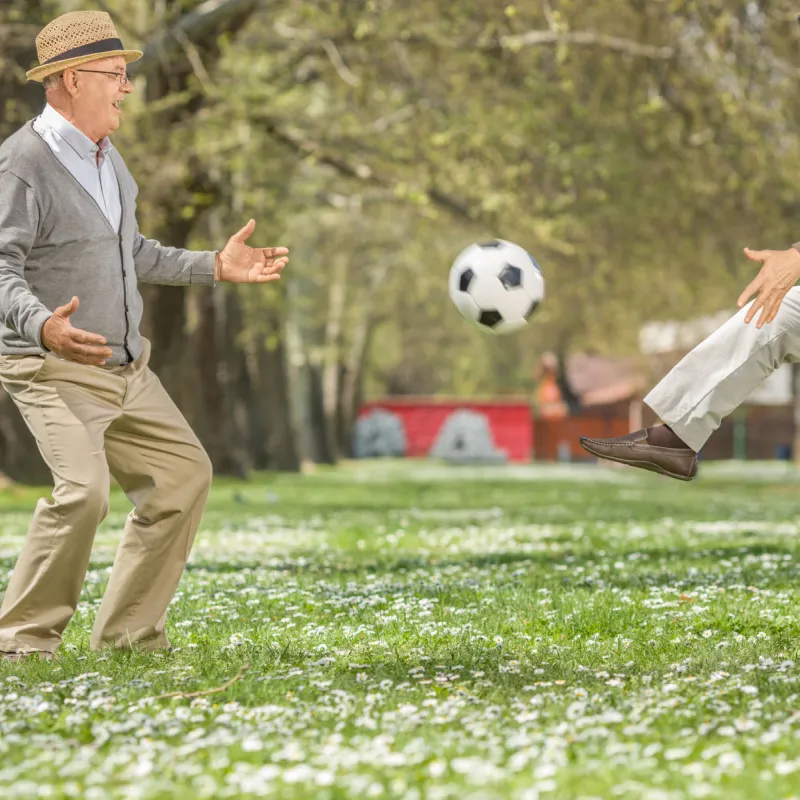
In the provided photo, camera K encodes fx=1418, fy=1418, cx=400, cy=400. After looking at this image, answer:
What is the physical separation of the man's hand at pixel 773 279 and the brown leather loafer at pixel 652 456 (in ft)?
2.36

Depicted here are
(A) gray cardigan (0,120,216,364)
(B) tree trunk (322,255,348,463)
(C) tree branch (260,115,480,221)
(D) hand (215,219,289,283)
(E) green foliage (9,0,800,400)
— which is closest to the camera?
(A) gray cardigan (0,120,216,364)

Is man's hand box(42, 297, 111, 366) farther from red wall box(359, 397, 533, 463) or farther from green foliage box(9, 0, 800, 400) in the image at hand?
red wall box(359, 397, 533, 463)

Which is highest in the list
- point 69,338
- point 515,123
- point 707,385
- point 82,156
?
point 515,123

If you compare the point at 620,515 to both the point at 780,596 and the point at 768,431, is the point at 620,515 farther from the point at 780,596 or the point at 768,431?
the point at 768,431

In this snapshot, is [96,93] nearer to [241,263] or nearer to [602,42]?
[241,263]

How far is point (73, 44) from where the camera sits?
6.12 m

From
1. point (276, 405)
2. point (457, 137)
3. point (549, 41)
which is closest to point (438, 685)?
point (549, 41)

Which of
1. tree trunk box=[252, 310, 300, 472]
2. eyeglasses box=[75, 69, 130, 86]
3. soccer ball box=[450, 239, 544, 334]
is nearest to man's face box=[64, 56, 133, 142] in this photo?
eyeglasses box=[75, 69, 130, 86]

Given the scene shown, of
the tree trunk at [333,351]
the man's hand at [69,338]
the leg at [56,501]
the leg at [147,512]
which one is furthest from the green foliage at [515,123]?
the tree trunk at [333,351]

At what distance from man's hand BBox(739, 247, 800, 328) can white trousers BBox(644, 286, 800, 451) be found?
13 cm

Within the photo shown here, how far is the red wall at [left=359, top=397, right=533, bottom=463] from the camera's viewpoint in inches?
2373

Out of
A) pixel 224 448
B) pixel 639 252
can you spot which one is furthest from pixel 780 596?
pixel 224 448

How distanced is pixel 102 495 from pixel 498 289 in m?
4.07

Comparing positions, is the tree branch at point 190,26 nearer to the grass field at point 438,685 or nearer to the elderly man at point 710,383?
the grass field at point 438,685
